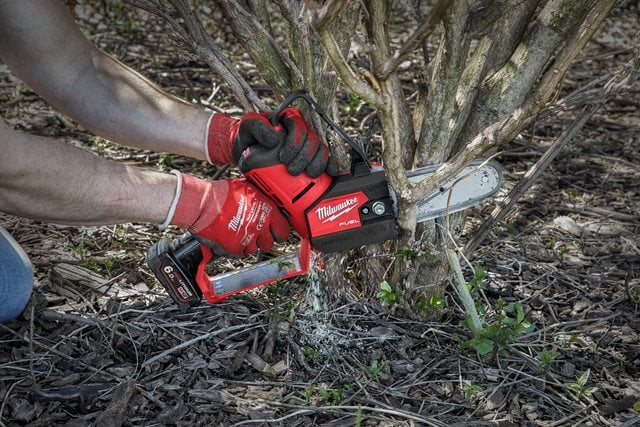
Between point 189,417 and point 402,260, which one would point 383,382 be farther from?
point 189,417

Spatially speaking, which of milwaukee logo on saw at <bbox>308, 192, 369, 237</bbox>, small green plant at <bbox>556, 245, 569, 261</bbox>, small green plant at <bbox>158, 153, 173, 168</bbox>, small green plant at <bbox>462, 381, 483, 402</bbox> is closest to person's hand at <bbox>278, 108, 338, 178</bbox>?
milwaukee logo on saw at <bbox>308, 192, 369, 237</bbox>

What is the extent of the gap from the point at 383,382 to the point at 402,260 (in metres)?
0.47

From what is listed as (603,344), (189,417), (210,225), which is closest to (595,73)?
(603,344)

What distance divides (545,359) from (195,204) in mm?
1325

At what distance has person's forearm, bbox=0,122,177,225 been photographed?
7.97ft

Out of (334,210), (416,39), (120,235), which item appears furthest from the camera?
(120,235)

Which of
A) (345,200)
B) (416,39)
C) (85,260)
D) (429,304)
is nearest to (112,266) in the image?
(85,260)

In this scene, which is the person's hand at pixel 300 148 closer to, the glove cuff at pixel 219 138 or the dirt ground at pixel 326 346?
the glove cuff at pixel 219 138

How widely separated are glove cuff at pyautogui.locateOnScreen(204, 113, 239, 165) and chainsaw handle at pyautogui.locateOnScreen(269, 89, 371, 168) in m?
0.35

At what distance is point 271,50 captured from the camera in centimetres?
260

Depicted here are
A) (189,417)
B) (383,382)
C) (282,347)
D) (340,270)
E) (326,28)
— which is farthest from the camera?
(340,270)

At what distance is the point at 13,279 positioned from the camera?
8.80ft

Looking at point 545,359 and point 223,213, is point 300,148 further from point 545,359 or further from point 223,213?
point 545,359

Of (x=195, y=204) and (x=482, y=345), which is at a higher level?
(x=195, y=204)
